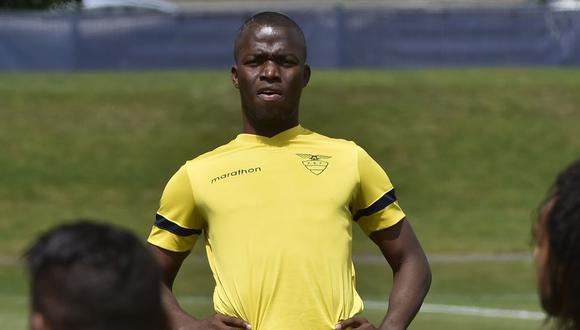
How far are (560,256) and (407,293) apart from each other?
247 centimetres

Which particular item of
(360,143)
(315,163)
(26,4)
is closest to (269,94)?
(315,163)

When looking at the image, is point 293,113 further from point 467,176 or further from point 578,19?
point 578,19

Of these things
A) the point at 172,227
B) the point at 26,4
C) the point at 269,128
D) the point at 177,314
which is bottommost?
the point at 26,4

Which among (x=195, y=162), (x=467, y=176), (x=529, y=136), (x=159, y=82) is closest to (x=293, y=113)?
(x=195, y=162)

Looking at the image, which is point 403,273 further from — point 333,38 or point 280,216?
point 333,38

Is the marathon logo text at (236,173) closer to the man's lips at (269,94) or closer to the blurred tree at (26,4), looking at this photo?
the man's lips at (269,94)

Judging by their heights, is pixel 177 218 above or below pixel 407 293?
above

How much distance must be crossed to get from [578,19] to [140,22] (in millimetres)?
10686

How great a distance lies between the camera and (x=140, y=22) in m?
35.2

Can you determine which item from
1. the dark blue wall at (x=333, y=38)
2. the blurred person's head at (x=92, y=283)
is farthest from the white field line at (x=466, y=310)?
the dark blue wall at (x=333, y=38)

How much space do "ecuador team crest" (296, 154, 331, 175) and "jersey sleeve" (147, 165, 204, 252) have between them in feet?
1.53

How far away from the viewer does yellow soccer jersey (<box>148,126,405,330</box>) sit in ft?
17.4

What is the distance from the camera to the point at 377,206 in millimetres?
5578

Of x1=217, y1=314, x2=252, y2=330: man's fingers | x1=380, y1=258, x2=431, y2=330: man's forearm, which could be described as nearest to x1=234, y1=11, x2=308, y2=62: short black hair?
x1=380, y1=258, x2=431, y2=330: man's forearm
